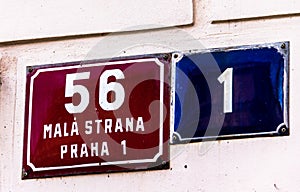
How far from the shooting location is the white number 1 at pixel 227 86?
3959 mm

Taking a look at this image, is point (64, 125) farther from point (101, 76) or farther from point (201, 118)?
point (201, 118)

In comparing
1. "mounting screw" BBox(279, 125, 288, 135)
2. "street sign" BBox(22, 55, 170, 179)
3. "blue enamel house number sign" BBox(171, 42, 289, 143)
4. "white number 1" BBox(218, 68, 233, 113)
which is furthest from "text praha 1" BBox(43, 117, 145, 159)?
"mounting screw" BBox(279, 125, 288, 135)

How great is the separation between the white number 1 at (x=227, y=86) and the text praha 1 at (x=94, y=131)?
0.27 metres

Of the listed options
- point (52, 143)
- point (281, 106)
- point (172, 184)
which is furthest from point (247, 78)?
point (52, 143)

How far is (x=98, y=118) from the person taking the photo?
407 cm

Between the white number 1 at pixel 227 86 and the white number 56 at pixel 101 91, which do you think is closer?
the white number 1 at pixel 227 86

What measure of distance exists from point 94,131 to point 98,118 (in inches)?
1.7

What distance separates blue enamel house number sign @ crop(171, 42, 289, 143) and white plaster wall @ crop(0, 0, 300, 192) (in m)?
0.03

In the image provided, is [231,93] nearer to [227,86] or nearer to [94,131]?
[227,86]

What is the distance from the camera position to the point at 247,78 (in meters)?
3.97

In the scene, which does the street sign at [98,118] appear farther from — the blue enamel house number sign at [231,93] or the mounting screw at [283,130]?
the mounting screw at [283,130]

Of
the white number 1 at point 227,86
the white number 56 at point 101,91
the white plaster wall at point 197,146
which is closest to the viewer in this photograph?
the white plaster wall at point 197,146

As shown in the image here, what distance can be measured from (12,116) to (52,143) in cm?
19

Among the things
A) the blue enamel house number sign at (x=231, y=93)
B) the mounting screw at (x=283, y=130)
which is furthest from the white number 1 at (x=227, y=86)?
the mounting screw at (x=283, y=130)
